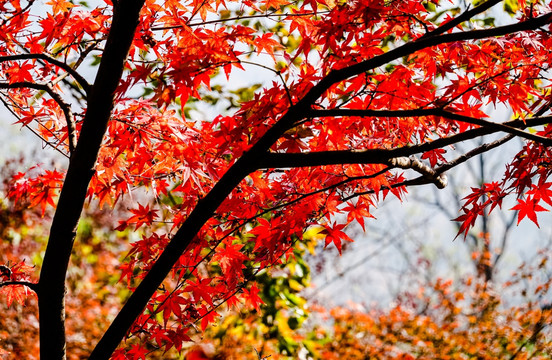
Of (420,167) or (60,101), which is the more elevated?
(60,101)

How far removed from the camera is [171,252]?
2064 millimetres

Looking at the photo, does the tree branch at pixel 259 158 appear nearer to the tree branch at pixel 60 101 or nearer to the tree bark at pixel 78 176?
the tree bark at pixel 78 176

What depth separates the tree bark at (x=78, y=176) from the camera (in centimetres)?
179

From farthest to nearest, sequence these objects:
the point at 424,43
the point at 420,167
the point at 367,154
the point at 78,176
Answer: the point at 420,167
the point at 78,176
the point at 367,154
the point at 424,43

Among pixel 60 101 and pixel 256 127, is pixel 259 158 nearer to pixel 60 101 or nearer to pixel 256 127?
pixel 256 127

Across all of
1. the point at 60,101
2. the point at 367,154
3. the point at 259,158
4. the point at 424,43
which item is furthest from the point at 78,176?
the point at 424,43

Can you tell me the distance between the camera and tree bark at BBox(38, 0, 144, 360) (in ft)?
5.89

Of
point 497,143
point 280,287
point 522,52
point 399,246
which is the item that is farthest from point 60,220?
point 399,246

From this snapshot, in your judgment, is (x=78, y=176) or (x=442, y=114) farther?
(x=78, y=176)

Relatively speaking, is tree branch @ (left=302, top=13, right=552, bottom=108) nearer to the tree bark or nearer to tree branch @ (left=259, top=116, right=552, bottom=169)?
tree branch @ (left=259, top=116, right=552, bottom=169)

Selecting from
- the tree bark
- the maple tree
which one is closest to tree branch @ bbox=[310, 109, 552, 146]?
the maple tree

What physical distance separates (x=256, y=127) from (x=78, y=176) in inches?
31.6

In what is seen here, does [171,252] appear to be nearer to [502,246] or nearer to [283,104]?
[283,104]

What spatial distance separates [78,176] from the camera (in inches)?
80.1
